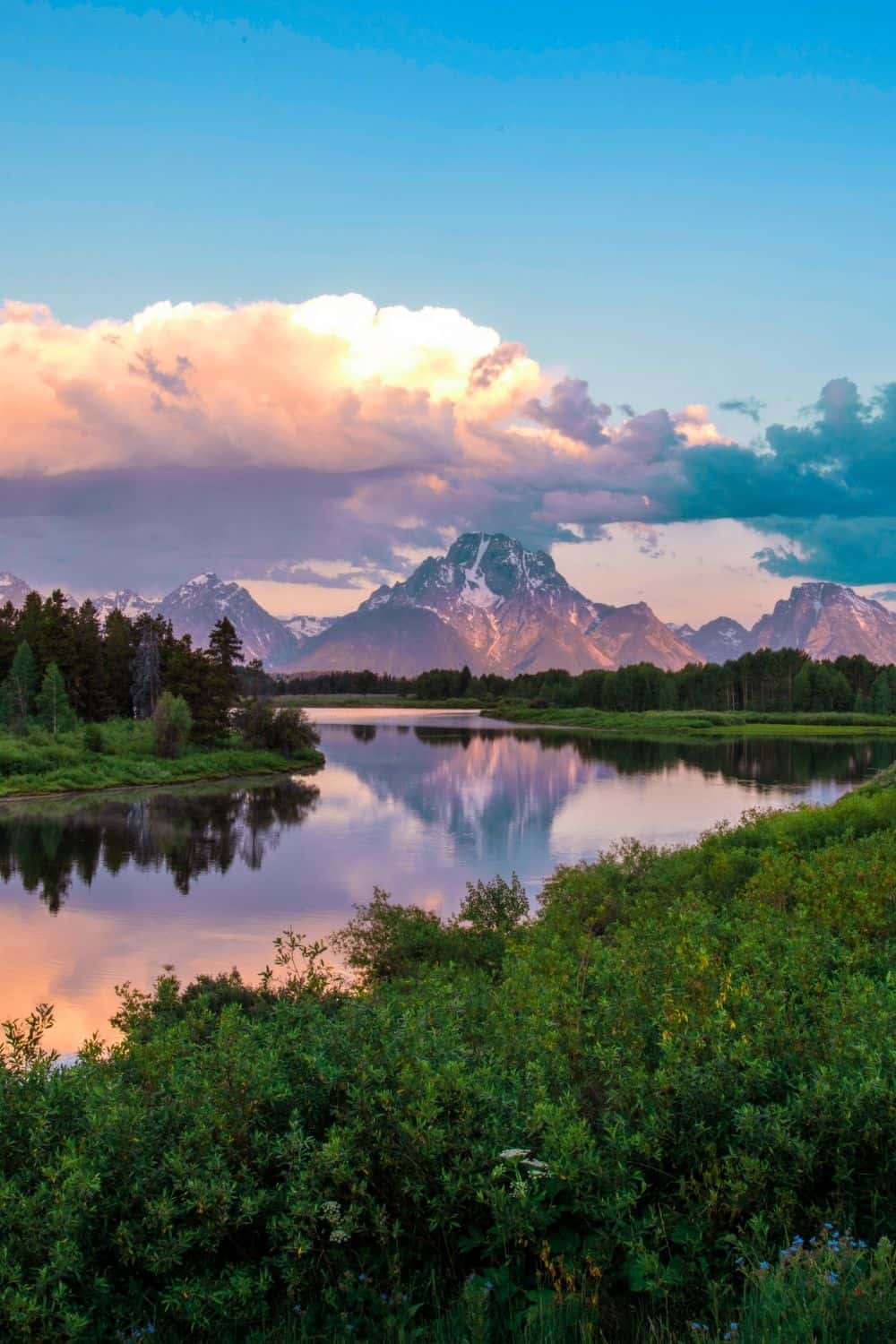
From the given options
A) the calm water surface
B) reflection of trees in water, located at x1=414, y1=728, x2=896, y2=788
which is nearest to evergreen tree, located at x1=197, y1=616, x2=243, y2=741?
the calm water surface

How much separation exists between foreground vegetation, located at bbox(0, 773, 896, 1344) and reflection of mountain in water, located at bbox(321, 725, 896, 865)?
31346mm

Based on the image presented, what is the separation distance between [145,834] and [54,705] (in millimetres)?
33606

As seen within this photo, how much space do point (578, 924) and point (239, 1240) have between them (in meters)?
13.0

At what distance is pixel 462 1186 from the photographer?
17.2 ft

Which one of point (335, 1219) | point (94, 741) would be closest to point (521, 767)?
point (94, 741)

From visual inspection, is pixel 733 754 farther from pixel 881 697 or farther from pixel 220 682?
pixel 881 697

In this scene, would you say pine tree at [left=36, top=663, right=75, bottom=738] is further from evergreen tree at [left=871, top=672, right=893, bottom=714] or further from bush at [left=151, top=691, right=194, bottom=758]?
evergreen tree at [left=871, top=672, right=893, bottom=714]

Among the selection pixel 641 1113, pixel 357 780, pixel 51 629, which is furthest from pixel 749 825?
pixel 51 629

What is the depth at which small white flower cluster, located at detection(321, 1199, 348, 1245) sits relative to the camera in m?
5.05

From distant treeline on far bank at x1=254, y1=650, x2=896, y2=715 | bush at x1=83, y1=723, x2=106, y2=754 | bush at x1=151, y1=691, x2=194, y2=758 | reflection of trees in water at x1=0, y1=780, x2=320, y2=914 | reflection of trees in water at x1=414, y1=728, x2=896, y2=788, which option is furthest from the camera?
distant treeline on far bank at x1=254, y1=650, x2=896, y2=715

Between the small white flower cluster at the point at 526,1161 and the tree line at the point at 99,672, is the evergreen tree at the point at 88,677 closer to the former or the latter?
the tree line at the point at 99,672

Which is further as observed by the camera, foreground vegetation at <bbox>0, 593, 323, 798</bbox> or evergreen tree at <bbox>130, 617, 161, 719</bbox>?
evergreen tree at <bbox>130, 617, 161, 719</bbox>

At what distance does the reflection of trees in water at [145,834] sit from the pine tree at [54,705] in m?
17.3

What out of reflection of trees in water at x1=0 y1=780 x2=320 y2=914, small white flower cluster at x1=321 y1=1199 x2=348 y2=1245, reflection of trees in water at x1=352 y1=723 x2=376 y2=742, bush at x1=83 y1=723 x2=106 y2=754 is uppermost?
small white flower cluster at x1=321 y1=1199 x2=348 y2=1245
